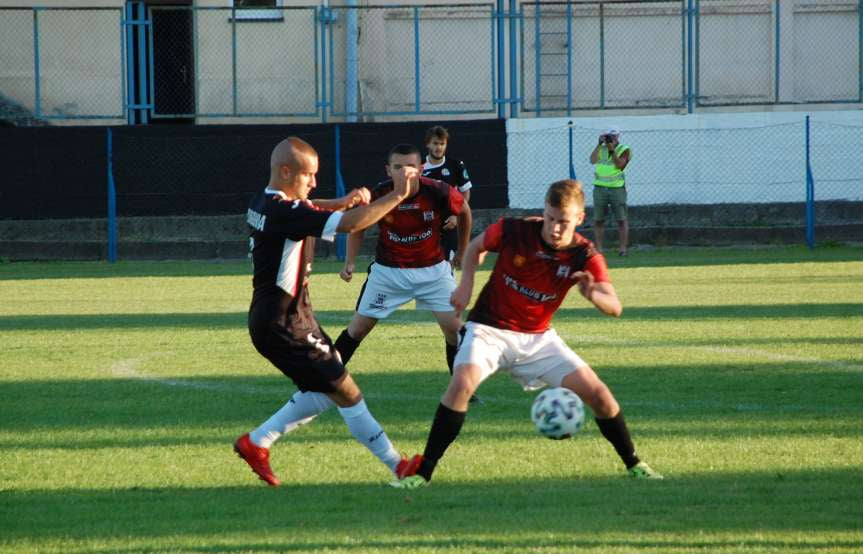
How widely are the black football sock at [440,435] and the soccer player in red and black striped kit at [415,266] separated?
9.01ft

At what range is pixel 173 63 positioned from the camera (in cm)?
2581

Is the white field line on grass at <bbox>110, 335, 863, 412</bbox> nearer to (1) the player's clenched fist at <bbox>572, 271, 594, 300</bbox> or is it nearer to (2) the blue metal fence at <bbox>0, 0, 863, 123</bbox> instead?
(1) the player's clenched fist at <bbox>572, 271, 594, 300</bbox>

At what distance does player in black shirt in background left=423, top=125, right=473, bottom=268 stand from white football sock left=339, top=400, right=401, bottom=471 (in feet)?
12.3

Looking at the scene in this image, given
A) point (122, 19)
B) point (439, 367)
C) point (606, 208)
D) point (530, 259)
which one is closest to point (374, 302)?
point (439, 367)

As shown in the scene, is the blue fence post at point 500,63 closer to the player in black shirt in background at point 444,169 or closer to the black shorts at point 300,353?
the player in black shirt in background at point 444,169

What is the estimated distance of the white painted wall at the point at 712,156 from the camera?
24.8m

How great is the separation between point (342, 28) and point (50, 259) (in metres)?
7.28

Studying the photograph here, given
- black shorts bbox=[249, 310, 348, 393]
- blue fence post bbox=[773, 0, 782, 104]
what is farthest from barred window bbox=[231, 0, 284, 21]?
black shorts bbox=[249, 310, 348, 393]

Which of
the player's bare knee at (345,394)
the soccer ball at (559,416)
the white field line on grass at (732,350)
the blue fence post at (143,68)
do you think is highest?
the blue fence post at (143,68)

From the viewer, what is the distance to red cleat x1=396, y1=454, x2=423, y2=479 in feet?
21.0

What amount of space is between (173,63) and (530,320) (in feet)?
67.2

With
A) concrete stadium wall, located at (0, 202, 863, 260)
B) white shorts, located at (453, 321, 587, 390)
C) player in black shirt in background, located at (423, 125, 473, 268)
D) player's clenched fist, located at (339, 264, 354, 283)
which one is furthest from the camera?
concrete stadium wall, located at (0, 202, 863, 260)

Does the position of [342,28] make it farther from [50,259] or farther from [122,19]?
[50,259]

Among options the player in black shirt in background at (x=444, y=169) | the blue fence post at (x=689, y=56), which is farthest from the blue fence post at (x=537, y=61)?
the player in black shirt in background at (x=444, y=169)
